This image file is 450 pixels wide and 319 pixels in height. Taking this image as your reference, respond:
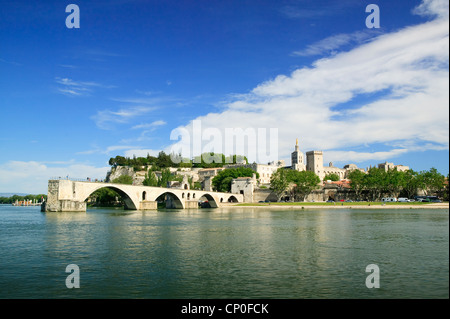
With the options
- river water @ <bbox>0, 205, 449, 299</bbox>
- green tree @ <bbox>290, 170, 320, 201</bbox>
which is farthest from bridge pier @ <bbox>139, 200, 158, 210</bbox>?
river water @ <bbox>0, 205, 449, 299</bbox>

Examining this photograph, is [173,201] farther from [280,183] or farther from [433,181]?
[433,181]

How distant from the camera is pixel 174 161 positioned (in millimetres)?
137500

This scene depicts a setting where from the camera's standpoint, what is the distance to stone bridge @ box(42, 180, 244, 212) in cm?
4488

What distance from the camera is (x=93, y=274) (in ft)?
39.8

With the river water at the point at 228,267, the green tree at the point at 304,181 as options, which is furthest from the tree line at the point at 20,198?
the river water at the point at 228,267

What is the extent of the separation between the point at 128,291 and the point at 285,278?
4.84m

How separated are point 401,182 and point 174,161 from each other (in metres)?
84.3

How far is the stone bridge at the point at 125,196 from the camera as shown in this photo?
44.9m

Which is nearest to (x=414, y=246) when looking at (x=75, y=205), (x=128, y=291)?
(x=128, y=291)

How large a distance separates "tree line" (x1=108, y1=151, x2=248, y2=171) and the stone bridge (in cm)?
3389

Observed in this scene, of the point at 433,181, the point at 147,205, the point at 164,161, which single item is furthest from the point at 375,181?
the point at 164,161

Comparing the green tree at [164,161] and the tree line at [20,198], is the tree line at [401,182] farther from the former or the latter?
the tree line at [20,198]

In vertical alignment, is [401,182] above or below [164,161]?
below
